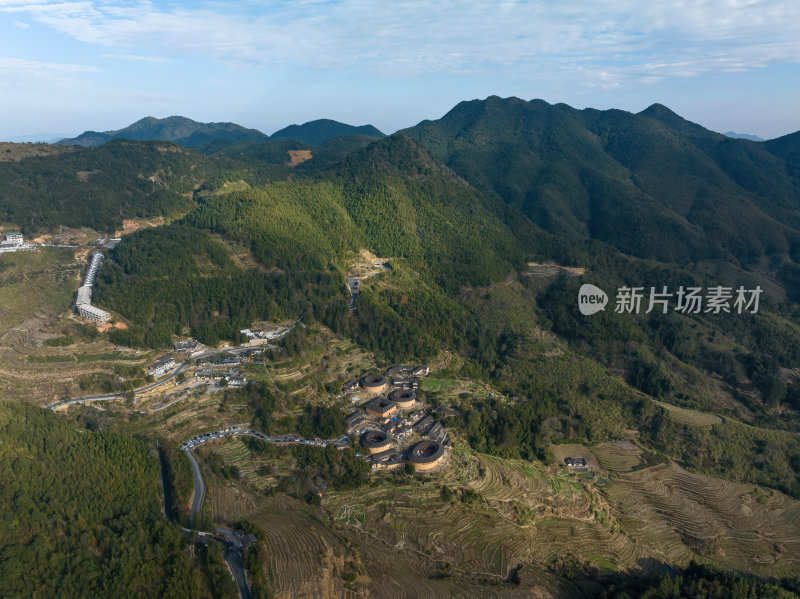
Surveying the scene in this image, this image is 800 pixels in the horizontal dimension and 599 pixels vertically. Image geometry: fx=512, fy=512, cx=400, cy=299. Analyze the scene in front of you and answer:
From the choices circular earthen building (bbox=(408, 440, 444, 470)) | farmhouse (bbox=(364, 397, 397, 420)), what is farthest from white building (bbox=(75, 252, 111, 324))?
circular earthen building (bbox=(408, 440, 444, 470))

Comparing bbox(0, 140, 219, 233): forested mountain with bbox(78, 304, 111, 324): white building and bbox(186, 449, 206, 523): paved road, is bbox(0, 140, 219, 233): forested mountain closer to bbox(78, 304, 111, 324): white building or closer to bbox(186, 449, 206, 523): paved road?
bbox(78, 304, 111, 324): white building

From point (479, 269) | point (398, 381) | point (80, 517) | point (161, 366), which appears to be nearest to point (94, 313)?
point (161, 366)

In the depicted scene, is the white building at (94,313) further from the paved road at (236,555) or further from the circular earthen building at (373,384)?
the paved road at (236,555)

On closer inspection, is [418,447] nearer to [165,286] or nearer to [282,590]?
[282,590]

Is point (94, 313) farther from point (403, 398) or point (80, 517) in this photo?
point (403, 398)

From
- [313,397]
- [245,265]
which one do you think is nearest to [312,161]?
[245,265]

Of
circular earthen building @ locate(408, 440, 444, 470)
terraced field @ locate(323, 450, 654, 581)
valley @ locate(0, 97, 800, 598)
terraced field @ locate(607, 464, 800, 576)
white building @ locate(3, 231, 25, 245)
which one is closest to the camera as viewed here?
terraced field @ locate(323, 450, 654, 581)
